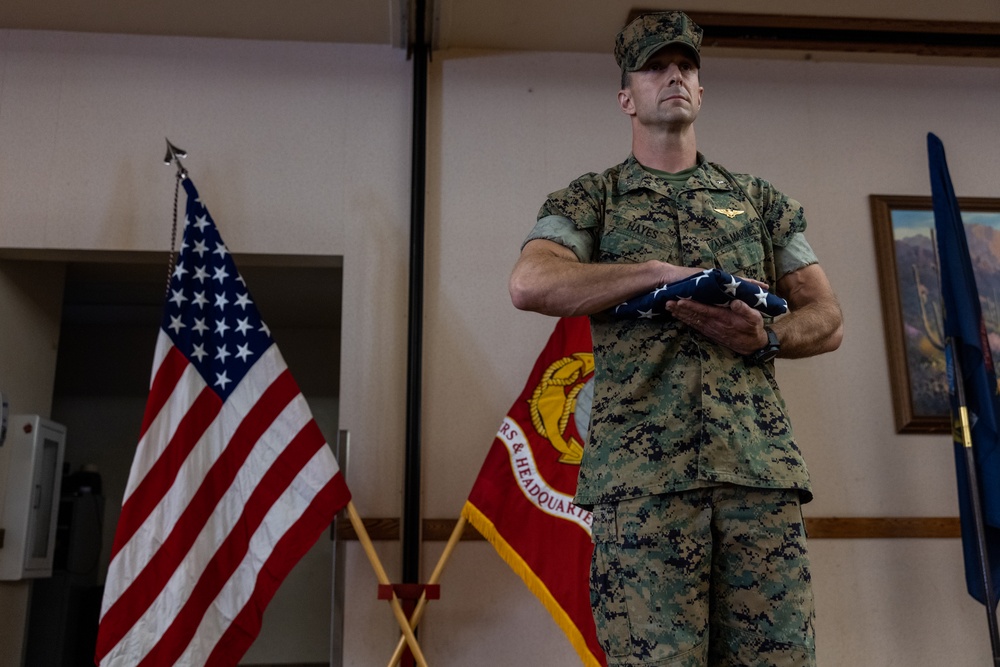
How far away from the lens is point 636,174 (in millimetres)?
1572

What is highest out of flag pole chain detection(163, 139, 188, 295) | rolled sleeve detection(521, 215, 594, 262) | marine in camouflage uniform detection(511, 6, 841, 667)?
flag pole chain detection(163, 139, 188, 295)

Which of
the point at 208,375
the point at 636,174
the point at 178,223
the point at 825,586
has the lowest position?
the point at 825,586

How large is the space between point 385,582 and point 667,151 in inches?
73.7

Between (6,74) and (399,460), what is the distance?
2.14 metres

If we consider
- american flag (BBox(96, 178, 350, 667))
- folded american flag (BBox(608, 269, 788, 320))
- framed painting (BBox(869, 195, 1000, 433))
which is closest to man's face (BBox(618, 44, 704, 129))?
folded american flag (BBox(608, 269, 788, 320))

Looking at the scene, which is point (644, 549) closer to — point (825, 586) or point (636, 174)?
point (636, 174)

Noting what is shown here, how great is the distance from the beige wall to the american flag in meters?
0.40

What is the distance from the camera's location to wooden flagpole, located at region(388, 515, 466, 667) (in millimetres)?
2935

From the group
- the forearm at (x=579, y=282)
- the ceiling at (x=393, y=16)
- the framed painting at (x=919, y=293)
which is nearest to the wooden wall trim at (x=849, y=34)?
the ceiling at (x=393, y=16)

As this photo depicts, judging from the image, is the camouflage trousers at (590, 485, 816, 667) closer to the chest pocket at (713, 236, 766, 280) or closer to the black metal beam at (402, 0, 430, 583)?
the chest pocket at (713, 236, 766, 280)

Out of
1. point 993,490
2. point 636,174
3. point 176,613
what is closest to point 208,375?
point 176,613

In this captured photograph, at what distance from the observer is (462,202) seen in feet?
11.9

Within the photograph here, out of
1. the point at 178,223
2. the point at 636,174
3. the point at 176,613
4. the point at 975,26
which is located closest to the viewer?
the point at 636,174

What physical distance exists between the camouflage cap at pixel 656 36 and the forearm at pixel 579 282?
410 millimetres
